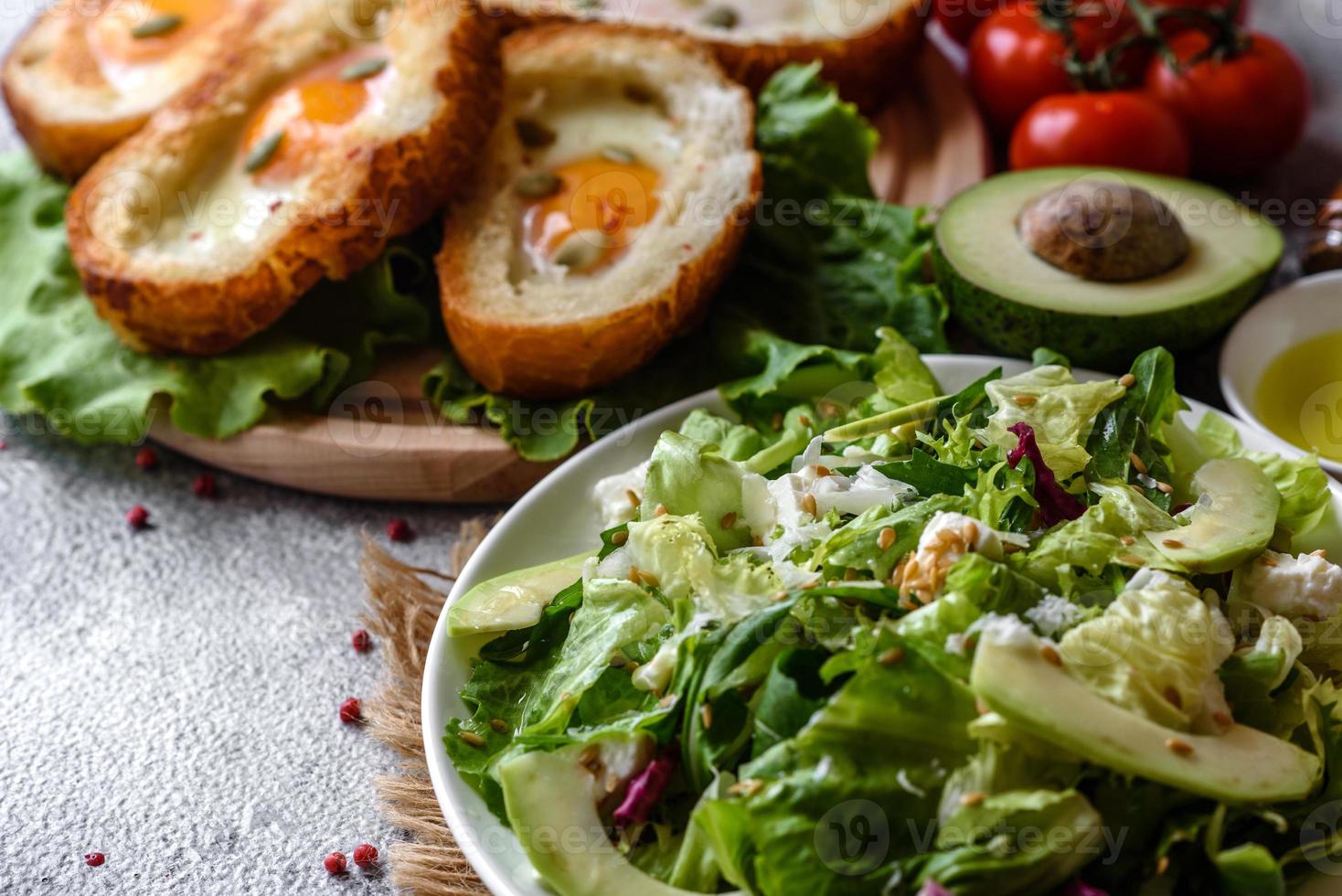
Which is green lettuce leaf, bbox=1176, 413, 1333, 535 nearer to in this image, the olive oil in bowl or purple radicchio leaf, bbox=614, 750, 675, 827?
the olive oil in bowl

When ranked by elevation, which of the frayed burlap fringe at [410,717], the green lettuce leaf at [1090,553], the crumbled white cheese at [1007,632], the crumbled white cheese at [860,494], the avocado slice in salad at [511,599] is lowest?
the frayed burlap fringe at [410,717]

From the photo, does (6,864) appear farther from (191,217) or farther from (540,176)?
(540,176)

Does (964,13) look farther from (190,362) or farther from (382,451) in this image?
(190,362)

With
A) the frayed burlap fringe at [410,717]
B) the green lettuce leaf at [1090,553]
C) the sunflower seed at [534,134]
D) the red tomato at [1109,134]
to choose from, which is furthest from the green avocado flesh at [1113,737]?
the red tomato at [1109,134]

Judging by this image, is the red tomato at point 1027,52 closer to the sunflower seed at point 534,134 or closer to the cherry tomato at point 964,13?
the cherry tomato at point 964,13

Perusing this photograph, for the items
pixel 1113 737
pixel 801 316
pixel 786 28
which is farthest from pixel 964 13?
pixel 1113 737

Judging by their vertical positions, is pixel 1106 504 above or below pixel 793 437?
above

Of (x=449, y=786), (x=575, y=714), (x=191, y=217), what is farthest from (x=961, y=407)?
(x=191, y=217)
